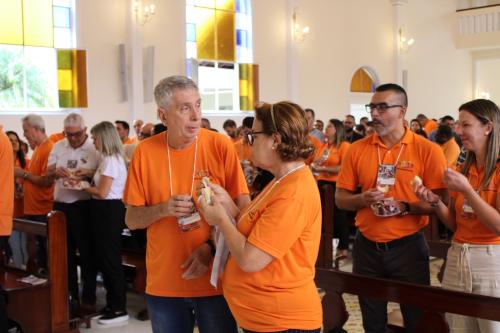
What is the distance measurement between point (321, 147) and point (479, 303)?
21.5ft

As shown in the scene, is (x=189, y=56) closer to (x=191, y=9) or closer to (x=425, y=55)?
(x=191, y=9)

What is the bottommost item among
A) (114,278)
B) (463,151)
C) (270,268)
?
(114,278)

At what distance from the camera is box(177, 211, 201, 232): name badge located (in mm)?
2596

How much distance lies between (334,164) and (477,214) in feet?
18.5

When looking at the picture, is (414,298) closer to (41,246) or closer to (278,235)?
(278,235)

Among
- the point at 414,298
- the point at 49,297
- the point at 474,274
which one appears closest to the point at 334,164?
the point at 49,297

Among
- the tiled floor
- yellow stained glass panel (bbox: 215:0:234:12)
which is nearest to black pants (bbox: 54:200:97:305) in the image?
the tiled floor

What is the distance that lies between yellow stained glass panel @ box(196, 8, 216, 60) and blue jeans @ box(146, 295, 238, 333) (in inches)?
481

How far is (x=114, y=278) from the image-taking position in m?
5.49

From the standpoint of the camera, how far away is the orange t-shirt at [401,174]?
3.45 meters

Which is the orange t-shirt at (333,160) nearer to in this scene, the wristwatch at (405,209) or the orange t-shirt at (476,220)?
the wristwatch at (405,209)

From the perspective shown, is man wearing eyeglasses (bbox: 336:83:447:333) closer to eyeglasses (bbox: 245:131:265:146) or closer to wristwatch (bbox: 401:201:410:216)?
wristwatch (bbox: 401:201:410:216)

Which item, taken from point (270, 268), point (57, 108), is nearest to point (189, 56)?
point (57, 108)

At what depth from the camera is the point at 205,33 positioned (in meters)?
14.7
